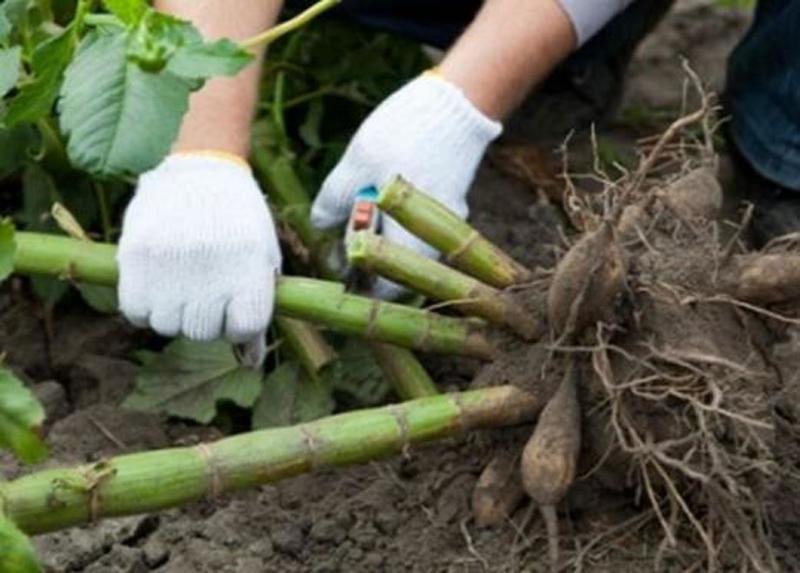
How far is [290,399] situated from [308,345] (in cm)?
7

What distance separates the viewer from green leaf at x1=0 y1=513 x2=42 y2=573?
1.43 meters

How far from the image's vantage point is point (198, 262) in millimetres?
1840

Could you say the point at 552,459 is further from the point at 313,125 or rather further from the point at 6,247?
the point at 313,125

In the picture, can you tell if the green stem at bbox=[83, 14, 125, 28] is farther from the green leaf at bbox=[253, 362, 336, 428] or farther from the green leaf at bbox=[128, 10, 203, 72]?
the green leaf at bbox=[253, 362, 336, 428]

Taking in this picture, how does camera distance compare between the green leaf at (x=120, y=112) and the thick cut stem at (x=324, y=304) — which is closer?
the green leaf at (x=120, y=112)

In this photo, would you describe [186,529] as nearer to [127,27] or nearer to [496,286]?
[496,286]

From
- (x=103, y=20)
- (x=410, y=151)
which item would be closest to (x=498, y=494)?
(x=410, y=151)

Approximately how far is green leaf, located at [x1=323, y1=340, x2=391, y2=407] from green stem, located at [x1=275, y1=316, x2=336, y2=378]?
2 centimetres

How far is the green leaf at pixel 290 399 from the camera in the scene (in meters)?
2.03

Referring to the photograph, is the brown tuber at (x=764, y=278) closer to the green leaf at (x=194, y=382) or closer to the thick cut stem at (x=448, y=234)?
the thick cut stem at (x=448, y=234)

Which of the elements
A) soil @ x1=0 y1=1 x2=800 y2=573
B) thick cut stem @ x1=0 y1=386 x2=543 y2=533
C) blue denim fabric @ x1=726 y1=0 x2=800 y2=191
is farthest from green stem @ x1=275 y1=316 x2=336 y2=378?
blue denim fabric @ x1=726 y1=0 x2=800 y2=191

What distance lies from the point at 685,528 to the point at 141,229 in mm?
645

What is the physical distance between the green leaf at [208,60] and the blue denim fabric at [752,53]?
0.94 m

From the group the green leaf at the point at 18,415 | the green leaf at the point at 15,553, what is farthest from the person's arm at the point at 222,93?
the green leaf at the point at 15,553
